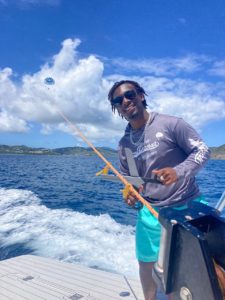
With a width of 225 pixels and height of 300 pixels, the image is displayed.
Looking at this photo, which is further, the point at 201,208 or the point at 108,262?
the point at 108,262

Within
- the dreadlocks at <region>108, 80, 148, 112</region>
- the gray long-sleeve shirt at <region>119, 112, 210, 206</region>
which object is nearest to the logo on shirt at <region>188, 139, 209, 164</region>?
the gray long-sleeve shirt at <region>119, 112, 210, 206</region>

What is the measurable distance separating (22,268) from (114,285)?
1638mm

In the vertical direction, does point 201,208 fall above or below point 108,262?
above

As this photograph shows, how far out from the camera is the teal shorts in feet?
7.88

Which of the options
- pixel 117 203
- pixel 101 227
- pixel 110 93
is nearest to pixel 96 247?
pixel 101 227

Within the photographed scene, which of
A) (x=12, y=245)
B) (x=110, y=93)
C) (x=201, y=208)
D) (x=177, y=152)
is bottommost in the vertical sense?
(x=12, y=245)

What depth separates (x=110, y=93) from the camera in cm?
273

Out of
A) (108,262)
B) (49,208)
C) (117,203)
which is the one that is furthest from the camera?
(117,203)

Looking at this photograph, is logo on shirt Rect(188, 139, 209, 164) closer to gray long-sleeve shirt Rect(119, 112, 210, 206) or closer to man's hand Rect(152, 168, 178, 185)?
gray long-sleeve shirt Rect(119, 112, 210, 206)

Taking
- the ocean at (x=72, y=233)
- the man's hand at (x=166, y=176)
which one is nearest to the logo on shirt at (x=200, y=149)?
the man's hand at (x=166, y=176)

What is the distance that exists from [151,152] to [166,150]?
144mm

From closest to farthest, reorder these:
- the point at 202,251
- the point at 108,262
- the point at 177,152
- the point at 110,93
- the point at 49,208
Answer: the point at 202,251
the point at 177,152
the point at 110,93
the point at 108,262
the point at 49,208

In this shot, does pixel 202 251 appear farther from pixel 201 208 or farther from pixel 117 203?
pixel 117 203

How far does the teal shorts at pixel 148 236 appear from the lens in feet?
7.88
